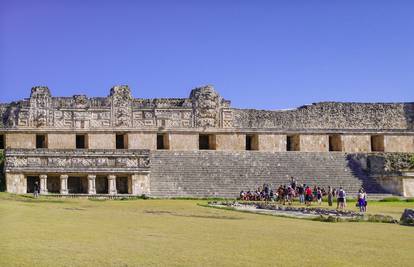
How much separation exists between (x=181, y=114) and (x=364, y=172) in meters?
9.67

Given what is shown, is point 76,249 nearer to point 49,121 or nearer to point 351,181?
point 351,181

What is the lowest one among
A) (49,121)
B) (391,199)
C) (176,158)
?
(391,199)

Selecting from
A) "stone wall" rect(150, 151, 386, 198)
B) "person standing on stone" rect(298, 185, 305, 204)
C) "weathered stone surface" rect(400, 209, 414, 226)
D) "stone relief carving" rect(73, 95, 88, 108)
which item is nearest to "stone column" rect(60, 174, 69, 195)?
"stone wall" rect(150, 151, 386, 198)

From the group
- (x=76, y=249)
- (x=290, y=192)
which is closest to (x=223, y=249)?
(x=76, y=249)

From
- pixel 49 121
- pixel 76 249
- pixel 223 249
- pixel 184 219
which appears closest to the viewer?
pixel 76 249

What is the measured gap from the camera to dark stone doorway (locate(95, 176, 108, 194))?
25.1m

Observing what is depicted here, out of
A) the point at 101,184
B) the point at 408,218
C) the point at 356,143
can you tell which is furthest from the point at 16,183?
the point at 356,143

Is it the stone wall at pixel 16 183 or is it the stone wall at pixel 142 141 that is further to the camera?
the stone wall at pixel 142 141

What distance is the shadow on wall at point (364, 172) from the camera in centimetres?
2592

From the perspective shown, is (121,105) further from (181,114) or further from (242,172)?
(242,172)

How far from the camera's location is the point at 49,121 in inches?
1165

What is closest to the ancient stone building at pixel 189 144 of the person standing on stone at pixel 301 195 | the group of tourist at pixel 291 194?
the group of tourist at pixel 291 194

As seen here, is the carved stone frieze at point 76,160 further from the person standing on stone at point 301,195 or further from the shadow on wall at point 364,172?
the shadow on wall at point 364,172

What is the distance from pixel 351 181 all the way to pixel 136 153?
962 cm
